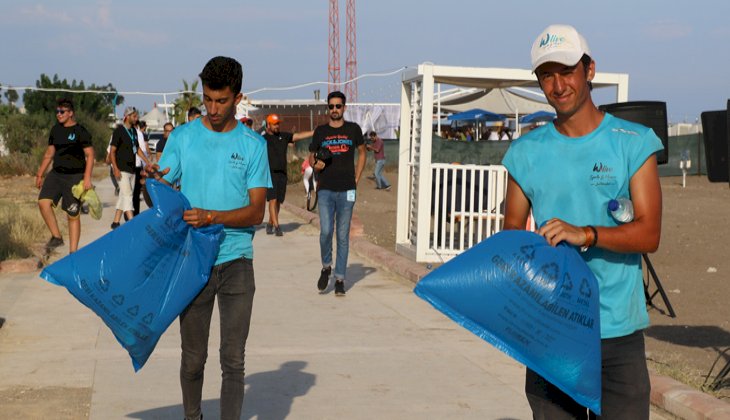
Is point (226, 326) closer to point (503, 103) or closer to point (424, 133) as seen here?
point (424, 133)

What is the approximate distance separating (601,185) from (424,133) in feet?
33.1

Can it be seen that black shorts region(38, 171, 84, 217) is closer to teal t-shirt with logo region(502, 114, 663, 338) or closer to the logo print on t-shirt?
teal t-shirt with logo region(502, 114, 663, 338)

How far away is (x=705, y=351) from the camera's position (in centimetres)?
880

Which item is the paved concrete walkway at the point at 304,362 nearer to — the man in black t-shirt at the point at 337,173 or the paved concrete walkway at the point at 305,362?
the paved concrete walkway at the point at 305,362

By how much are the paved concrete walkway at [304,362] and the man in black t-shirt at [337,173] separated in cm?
45

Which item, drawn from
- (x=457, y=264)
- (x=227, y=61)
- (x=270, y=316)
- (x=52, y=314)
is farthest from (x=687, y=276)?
(x=457, y=264)

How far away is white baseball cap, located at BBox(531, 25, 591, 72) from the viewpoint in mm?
3639

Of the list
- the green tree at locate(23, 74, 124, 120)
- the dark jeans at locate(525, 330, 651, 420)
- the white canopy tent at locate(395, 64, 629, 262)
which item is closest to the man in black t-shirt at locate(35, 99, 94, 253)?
the white canopy tent at locate(395, 64, 629, 262)

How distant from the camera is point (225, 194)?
520cm

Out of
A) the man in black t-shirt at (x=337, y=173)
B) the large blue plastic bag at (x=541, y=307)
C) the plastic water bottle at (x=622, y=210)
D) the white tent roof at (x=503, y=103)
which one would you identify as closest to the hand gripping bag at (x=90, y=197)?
the man in black t-shirt at (x=337, y=173)

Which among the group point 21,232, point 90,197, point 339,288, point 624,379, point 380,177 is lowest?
point 380,177

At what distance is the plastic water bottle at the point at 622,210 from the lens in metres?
3.58

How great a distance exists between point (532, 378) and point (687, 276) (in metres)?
9.86

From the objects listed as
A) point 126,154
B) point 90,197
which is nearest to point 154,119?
point 126,154
